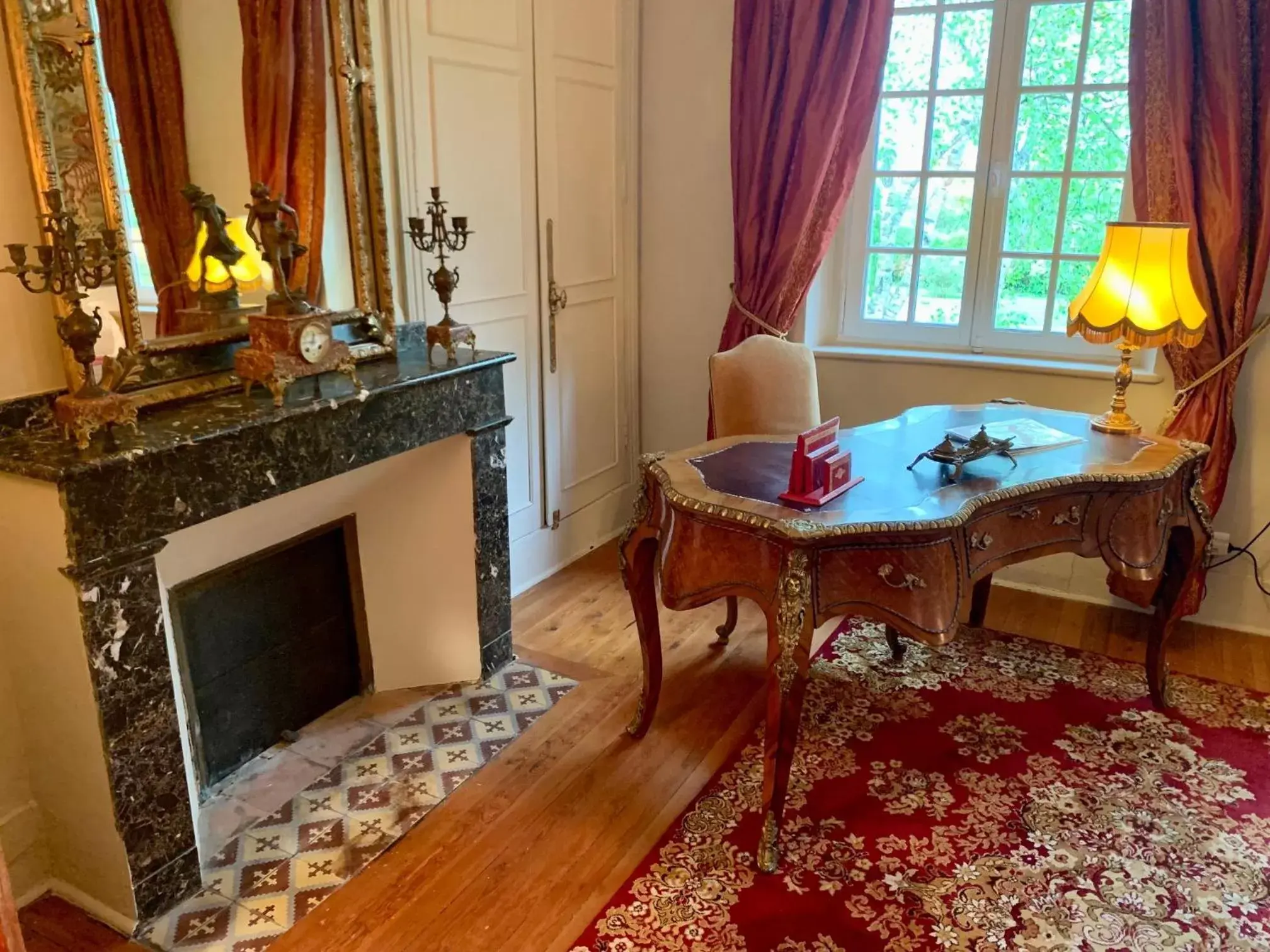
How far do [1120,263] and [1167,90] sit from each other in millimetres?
757

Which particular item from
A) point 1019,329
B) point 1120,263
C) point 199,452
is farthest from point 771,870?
point 1019,329

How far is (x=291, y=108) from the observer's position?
Result: 238 centimetres

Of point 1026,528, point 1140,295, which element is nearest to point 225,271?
point 1026,528

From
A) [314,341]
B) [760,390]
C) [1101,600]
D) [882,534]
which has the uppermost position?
[314,341]

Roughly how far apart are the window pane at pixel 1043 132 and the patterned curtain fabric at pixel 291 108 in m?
2.37

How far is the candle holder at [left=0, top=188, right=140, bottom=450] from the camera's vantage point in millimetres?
1756

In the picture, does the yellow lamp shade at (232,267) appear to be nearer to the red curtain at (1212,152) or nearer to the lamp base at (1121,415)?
the lamp base at (1121,415)

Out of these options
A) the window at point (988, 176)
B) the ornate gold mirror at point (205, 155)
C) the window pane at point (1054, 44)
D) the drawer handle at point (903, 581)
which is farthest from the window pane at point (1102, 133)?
the ornate gold mirror at point (205, 155)

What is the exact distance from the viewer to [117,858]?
6.34ft

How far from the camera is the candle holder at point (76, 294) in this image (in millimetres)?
1756

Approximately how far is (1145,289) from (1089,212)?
Result: 2.99ft

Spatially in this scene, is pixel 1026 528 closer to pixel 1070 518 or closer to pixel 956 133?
pixel 1070 518

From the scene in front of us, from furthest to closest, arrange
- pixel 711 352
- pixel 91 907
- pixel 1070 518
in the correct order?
pixel 711 352 → pixel 1070 518 → pixel 91 907

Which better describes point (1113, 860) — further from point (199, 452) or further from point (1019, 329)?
point (199, 452)
